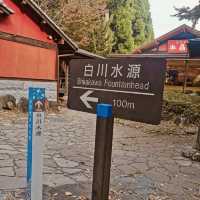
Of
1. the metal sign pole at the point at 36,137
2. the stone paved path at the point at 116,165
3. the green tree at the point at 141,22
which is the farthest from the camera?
the green tree at the point at 141,22

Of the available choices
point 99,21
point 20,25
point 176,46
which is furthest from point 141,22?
point 20,25

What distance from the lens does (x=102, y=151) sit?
273 cm

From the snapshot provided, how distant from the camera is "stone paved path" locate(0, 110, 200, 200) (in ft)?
15.1

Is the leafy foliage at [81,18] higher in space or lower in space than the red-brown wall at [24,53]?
higher

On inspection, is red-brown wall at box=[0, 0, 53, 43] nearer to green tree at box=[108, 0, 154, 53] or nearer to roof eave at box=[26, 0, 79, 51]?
roof eave at box=[26, 0, 79, 51]

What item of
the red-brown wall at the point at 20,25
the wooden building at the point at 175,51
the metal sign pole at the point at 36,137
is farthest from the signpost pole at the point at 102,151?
the wooden building at the point at 175,51

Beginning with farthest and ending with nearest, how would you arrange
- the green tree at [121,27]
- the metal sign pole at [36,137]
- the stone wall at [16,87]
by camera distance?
the green tree at [121,27], the stone wall at [16,87], the metal sign pole at [36,137]

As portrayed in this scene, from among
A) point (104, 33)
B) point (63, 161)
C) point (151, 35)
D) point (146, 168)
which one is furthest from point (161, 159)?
point (151, 35)

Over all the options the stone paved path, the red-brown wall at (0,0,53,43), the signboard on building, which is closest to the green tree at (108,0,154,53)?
the signboard on building

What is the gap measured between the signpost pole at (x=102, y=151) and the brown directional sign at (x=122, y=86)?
0.10 m

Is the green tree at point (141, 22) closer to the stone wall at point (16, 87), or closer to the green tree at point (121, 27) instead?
the green tree at point (121, 27)

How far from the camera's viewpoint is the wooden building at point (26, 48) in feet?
43.3

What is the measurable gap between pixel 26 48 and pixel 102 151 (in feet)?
40.3

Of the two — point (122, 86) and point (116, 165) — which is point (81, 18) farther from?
point (122, 86)
